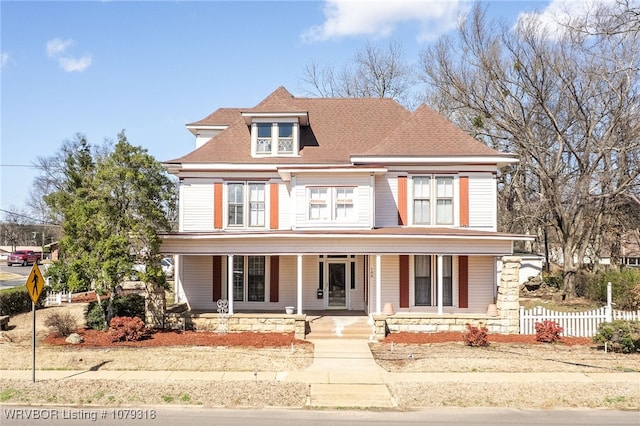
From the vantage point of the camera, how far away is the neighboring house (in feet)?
66.2

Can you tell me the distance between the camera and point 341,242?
20.0m

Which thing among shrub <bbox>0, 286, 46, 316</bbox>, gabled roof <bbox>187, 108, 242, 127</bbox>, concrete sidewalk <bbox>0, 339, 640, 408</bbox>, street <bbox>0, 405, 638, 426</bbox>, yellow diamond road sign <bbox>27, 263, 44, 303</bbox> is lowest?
street <bbox>0, 405, 638, 426</bbox>

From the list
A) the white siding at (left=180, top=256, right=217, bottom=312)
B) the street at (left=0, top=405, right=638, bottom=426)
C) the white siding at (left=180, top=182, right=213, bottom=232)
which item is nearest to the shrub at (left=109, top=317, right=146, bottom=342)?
the white siding at (left=180, top=256, right=217, bottom=312)

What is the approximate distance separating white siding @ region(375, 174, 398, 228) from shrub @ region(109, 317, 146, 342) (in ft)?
31.6

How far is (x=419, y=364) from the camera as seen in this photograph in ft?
49.1

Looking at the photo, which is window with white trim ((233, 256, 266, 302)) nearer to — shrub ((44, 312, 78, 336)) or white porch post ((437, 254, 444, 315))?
shrub ((44, 312, 78, 336))

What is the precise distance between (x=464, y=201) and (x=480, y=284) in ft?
10.9

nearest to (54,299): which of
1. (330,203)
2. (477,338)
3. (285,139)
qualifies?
(285,139)

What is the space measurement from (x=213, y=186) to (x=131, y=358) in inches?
368

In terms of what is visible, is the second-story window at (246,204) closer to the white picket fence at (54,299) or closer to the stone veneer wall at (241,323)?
the stone veneer wall at (241,323)

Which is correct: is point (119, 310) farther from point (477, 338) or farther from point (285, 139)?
point (477, 338)

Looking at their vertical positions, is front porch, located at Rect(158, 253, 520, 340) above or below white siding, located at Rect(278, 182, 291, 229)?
below

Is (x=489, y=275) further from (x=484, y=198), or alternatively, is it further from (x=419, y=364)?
(x=419, y=364)

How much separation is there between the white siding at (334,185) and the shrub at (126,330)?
673 cm
